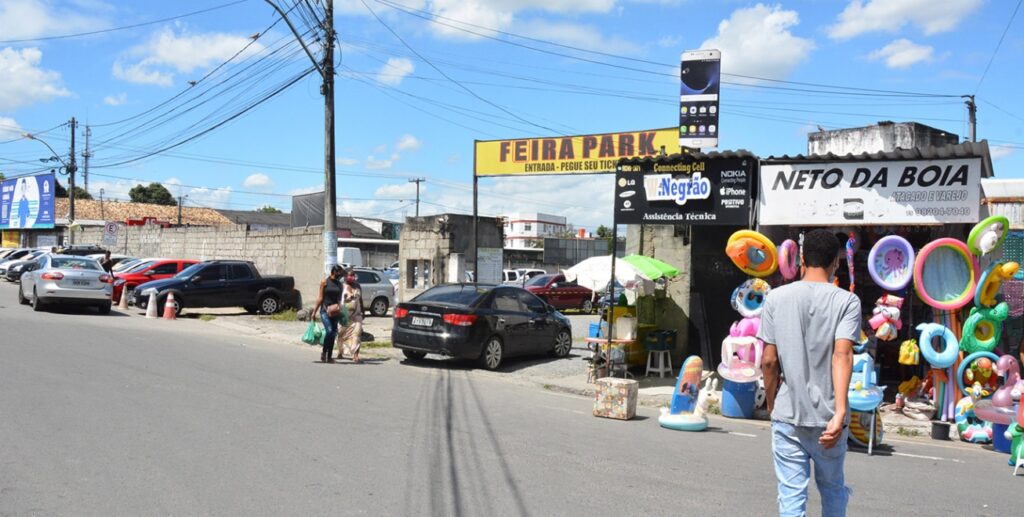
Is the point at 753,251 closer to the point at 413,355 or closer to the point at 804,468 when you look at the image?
the point at 804,468

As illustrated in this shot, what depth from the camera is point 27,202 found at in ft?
179

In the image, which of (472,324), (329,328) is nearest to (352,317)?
(329,328)

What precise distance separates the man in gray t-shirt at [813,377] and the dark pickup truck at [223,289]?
20.2 metres

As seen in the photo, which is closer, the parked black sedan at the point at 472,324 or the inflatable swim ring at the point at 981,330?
the inflatable swim ring at the point at 981,330

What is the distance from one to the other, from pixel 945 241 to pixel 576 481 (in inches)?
247

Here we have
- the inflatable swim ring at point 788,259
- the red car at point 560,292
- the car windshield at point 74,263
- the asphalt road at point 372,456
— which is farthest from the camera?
the red car at point 560,292

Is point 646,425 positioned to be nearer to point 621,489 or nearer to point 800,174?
point 621,489

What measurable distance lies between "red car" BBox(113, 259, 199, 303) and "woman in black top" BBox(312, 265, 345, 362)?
41.0ft

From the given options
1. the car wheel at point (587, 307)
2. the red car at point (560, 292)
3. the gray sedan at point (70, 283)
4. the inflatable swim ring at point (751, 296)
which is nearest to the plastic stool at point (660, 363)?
the inflatable swim ring at point (751, 296)

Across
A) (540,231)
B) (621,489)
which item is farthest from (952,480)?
(540,231)

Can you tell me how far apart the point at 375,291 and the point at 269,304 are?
3.20 metres

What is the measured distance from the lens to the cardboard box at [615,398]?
9398 millimetres

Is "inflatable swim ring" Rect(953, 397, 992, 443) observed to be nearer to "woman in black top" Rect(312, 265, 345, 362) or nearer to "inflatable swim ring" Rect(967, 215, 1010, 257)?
"inflatable swim ring" Rect(967, 215, 1010, 257)

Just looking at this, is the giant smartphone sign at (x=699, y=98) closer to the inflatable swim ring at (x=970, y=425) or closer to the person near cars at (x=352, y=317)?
the inflatable swim ring at (x=970, y=425)
